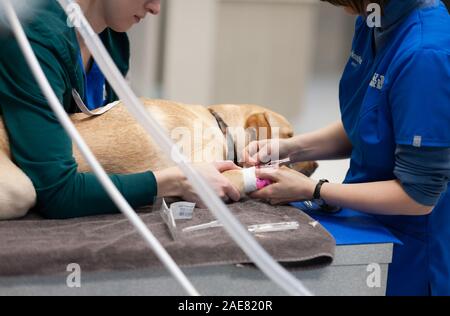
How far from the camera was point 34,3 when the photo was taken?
143cm

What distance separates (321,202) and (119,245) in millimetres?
511

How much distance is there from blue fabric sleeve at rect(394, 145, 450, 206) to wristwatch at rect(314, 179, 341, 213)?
0.58 ft

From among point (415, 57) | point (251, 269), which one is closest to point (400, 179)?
point (415, 57)

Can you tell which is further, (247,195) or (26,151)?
(247,195)

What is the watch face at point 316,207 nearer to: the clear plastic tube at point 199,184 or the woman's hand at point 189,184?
the woman's hand at point 189,184

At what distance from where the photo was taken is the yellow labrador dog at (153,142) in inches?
55.7

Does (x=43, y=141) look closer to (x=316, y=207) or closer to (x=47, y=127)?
(x=47, y=127)

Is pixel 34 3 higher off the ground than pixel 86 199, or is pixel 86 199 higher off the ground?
pixel 34 3

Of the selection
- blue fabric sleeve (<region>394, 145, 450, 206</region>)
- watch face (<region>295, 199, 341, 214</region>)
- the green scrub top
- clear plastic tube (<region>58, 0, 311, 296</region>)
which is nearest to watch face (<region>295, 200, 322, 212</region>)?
watch face (<region>295, 199, 341, 214</region>)
